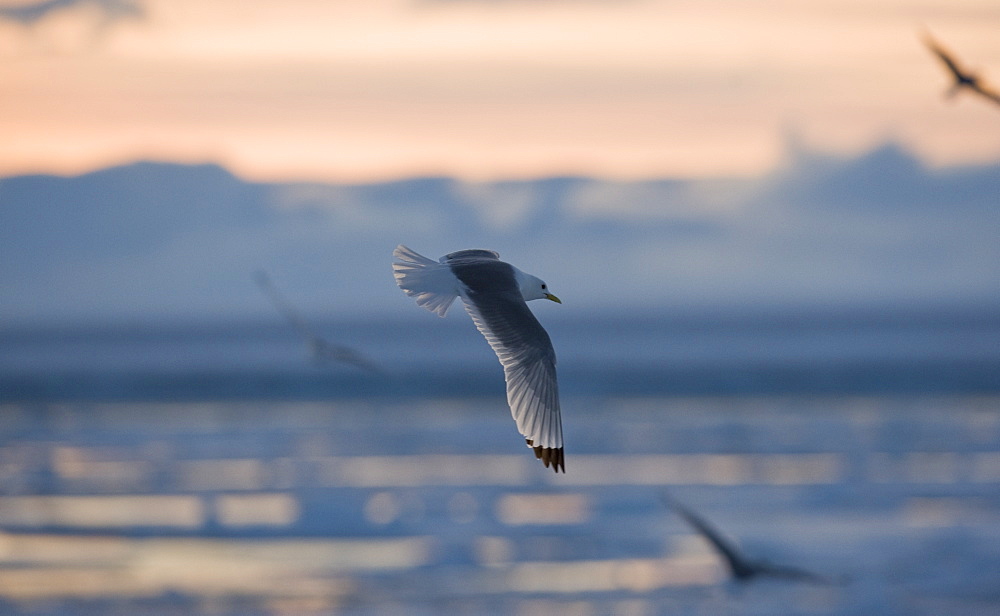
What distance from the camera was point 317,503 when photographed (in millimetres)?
12609

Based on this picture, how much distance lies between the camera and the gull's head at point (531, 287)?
6.20 metres

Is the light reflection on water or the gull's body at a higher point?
the gull's body

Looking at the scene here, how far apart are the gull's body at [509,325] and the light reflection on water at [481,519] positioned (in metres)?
3.92

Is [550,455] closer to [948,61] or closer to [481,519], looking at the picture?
[948,61]

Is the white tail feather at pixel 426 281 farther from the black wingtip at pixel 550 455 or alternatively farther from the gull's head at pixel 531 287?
the black wingtip at pixel 550 455

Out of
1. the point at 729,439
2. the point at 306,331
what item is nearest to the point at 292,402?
the point at 729,439

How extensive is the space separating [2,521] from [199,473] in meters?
2.97

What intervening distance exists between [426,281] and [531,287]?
0.67 metres

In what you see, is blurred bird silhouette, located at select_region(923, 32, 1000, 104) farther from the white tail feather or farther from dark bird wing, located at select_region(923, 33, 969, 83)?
the white tail feather

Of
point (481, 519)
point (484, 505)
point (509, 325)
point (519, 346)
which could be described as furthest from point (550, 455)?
point (484, 505)

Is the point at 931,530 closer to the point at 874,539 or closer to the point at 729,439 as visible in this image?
the point at 874,539

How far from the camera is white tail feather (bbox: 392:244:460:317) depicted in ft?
19.1

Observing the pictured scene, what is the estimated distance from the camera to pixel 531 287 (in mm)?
6305

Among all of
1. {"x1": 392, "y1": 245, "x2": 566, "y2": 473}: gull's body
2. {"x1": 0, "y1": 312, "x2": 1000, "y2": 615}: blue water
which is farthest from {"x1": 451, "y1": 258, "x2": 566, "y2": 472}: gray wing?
{"x1": 0, "y1": 312, "x2": 1000, "y2": 615}: blue water
